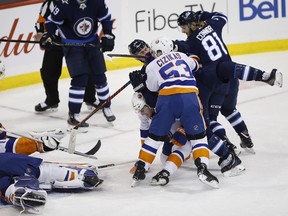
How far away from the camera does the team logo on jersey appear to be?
20.1ft

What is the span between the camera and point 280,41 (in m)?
8.55

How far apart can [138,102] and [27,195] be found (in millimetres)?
911

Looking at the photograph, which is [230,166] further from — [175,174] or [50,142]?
[50,142]

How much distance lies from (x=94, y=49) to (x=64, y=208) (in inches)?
84.7

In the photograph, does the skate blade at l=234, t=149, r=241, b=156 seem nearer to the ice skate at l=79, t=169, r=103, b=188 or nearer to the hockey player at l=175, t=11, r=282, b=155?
the hockey player at l=175, t=11, r=282, b=155

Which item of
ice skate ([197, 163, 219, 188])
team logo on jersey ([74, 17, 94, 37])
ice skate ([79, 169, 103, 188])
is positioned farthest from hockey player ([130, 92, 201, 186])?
team logo on jersey ([74, 17, 94, 37])

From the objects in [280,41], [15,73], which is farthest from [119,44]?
[280,41]

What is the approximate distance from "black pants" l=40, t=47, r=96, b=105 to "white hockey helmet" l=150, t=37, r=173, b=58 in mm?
2207

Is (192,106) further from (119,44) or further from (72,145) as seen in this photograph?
(119,44)

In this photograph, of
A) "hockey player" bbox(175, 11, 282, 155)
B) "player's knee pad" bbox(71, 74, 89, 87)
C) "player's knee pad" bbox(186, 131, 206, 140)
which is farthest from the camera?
"player's knee pad" bbox(71, 74, 89, 87)

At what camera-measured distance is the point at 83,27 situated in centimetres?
614

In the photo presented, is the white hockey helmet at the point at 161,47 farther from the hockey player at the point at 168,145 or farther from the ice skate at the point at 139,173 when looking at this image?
the ice skate at the point at 139,173

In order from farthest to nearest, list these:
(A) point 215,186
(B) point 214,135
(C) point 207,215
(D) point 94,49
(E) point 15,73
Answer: (E) point 15,73 < (D) point 94,49 < (B) point 214,135 < (A) point 215,186 < (C) point 207,215

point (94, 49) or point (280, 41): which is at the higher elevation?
point (94, 49)
